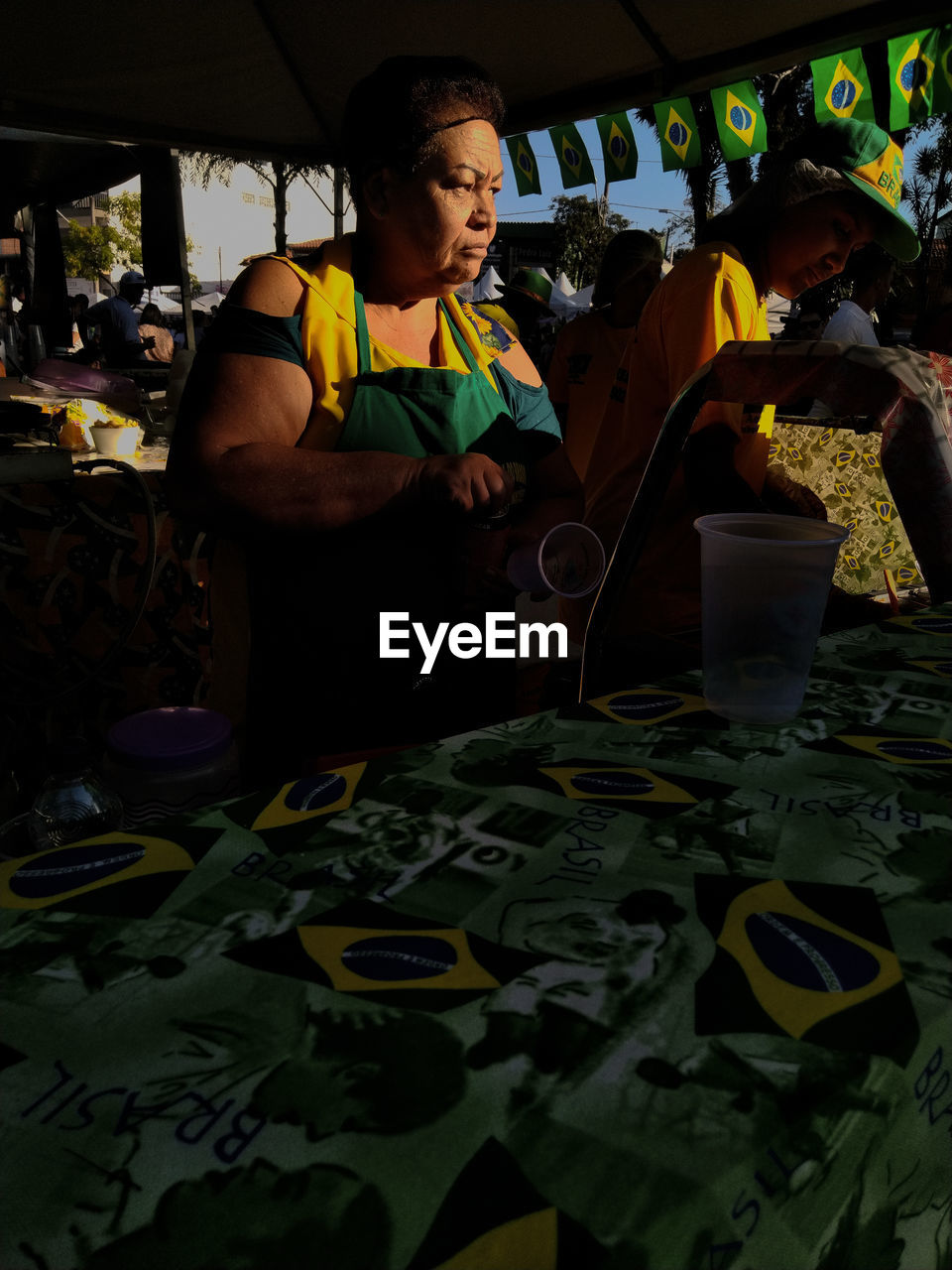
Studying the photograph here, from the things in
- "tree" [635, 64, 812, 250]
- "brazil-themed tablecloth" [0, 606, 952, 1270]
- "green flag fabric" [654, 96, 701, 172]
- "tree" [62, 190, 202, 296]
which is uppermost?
"tree" [62, 190, 202, 296]

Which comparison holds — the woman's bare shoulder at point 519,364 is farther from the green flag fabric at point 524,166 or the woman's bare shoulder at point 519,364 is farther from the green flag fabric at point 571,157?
the green flag fabric at point 524,166

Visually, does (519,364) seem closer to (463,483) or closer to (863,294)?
(463,483)

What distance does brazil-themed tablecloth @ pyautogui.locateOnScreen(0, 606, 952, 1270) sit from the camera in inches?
16.5

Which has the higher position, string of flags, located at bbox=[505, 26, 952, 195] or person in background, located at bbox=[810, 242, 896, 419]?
string of flags, located at bbox=[505, 26, 952, 195]

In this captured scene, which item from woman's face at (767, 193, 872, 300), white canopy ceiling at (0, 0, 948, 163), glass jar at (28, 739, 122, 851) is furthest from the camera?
white canopy ceiling at (0, 0, 948, 163)

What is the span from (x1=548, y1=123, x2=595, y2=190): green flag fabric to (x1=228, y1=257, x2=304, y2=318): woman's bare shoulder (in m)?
3.50

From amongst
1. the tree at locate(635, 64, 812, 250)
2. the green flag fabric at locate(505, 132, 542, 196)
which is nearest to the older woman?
the green flag fabric at locate(505, 132, 542, 196)

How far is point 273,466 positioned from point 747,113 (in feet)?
11.6

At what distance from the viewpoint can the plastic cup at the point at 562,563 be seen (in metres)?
1.61

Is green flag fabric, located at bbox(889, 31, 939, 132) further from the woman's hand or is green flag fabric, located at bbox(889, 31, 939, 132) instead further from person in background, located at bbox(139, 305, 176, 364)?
person in background, located at bbox(139, 305, 176, 364)

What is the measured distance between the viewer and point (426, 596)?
1.83 meters

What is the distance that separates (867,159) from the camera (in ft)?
7.36

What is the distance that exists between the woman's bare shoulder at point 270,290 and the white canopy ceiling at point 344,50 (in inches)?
101

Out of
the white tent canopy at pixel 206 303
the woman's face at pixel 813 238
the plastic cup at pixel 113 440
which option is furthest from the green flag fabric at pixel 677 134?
the white tent canopy at pixel 206 303
